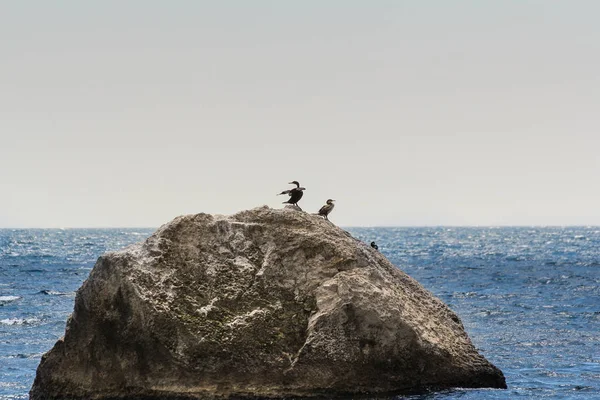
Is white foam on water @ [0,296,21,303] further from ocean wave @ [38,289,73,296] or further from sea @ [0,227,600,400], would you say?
ocean wave @ [38,289,73,296]

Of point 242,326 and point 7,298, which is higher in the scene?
point 242,326

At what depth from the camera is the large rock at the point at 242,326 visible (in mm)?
14688

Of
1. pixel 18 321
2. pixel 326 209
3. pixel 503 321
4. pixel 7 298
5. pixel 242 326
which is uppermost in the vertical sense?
pixel 326 209

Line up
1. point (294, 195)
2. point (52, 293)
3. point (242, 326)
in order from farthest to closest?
point (52, 293) < point (294, 195) < point (242, 326)

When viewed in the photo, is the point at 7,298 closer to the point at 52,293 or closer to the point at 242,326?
the point at 52,293

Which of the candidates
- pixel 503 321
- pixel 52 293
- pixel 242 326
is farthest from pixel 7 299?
pixel 242 326

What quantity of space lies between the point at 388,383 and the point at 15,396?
7208 millimetres

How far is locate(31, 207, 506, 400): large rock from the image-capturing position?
48.2ft

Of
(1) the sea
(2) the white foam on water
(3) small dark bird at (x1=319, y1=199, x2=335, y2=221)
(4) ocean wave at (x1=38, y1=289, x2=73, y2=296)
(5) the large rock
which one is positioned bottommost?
(2) the white foam on water

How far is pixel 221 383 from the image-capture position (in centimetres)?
1466

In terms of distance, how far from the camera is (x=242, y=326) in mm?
14898

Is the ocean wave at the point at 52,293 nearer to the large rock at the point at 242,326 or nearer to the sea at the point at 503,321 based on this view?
the sea at the point at 503,321

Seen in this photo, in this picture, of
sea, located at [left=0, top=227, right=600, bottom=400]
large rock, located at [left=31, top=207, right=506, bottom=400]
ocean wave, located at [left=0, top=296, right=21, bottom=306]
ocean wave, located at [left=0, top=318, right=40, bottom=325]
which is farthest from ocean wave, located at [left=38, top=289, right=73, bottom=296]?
large rock, located at [left=31, top=207, right=506, bottom=400]

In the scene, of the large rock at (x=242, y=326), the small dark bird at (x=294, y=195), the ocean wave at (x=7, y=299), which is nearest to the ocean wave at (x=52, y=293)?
the ocean wave at (x=7, y=299)
